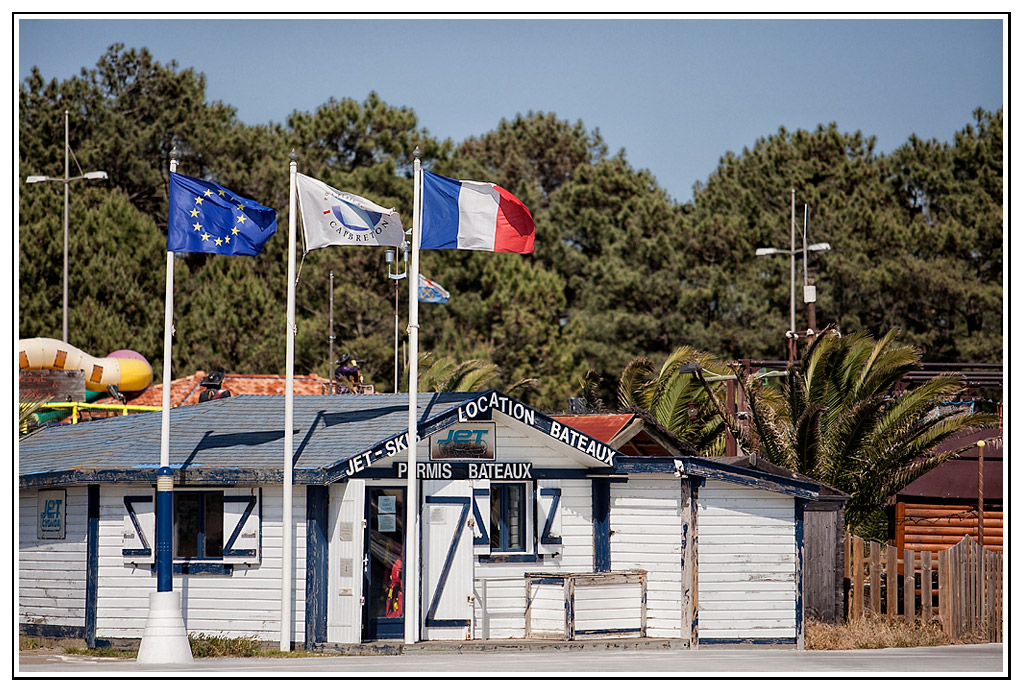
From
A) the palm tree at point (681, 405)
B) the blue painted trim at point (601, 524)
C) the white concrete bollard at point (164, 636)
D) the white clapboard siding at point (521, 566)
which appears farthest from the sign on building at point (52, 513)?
the palm tree at point (681, 405)

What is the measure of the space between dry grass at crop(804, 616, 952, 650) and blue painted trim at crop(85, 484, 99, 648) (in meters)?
9.93

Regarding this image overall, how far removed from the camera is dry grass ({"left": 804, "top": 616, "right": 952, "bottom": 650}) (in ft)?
65.0

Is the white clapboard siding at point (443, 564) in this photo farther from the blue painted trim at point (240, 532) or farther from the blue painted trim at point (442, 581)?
the blue painted trim at point (240, 532)

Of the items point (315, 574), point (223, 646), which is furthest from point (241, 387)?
point (223, 646)

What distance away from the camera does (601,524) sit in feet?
63.5

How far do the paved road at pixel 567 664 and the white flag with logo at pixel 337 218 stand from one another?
5298mm

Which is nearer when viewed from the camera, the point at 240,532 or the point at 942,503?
the point at 240,532

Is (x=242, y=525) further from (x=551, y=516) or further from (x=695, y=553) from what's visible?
(x=695, y=553)

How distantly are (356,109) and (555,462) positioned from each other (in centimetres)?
3514

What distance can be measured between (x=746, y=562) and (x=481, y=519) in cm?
385

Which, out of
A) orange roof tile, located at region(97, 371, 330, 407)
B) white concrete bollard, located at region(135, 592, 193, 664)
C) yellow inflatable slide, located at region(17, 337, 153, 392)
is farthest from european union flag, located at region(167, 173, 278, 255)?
orange roof tile, located at region(97, 371, 330, 407)

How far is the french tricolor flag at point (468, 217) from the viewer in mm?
Answer: 18000

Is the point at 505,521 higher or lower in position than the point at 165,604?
higher
